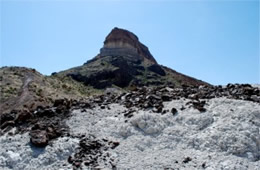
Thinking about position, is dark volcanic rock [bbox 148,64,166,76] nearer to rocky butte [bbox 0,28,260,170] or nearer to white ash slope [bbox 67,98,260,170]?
rocky butte [bbox 0,28,260,170]

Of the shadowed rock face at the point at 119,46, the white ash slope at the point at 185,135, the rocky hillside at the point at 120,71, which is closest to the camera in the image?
the white ash slope at the point at 185,135

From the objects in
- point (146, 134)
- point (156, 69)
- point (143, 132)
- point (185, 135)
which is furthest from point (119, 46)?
point (185, 135)

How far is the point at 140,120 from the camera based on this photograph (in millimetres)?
9867

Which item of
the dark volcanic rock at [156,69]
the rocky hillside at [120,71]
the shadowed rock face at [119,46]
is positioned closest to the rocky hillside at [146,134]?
the rocky hillside at [120,71]

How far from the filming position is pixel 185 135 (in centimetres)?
911

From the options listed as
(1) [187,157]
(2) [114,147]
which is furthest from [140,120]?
(1) [187,157]

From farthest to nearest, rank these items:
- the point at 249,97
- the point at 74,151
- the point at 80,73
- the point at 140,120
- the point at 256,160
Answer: the point at 80,73, the point at 249,97, the point at 140,120, the point at 74,151, the point at 256,160

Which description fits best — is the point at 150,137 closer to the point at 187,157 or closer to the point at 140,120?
the point at 140,120

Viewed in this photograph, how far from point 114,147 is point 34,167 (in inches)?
93.8

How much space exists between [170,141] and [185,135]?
1.67 ft

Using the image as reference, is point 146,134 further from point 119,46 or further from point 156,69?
point 119,46

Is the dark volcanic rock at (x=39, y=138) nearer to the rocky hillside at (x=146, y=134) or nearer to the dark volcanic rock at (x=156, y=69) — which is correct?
the rocky hillside at (x=146, y=134)

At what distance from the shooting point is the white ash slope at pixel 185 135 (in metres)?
8.09

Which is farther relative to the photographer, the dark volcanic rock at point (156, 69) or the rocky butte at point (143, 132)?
the dark volcanic rock at point (156, 69)
